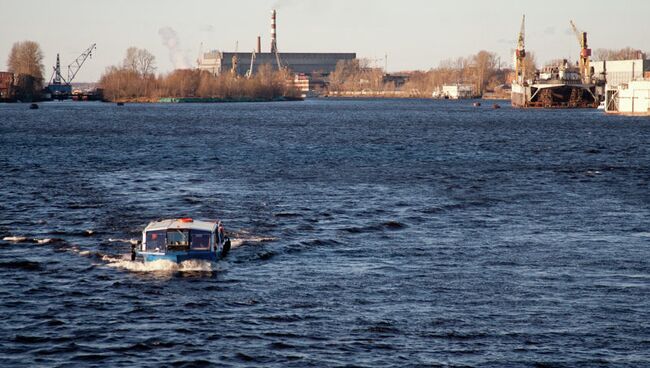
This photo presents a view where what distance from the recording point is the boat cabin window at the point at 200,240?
5200cm

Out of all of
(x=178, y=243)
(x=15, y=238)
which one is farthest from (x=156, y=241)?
(x=15, y=238)

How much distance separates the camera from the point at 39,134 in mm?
174750

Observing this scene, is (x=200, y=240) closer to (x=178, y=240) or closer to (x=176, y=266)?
(x=178, y=240)

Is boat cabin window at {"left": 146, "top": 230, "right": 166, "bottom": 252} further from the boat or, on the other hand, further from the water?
the water

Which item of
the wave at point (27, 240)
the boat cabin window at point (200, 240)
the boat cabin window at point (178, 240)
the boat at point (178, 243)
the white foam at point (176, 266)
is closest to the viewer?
the white foam at point (176, 266)

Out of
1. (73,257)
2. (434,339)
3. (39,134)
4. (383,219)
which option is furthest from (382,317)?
(39,134)

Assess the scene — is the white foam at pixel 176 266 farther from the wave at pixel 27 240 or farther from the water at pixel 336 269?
the wave at pixel 27 240

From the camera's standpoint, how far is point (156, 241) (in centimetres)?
5203

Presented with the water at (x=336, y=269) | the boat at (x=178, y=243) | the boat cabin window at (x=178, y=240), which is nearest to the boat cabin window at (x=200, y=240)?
the boat at (x=178, y=243)

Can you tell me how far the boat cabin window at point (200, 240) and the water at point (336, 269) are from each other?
97 cm

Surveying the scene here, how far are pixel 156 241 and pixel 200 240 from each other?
85.4 inches

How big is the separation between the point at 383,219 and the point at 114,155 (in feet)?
216

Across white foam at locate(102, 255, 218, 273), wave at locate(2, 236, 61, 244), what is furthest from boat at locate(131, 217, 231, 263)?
wave at locate(2, 236, 61, 244)

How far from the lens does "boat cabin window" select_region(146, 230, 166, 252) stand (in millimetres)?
51875
